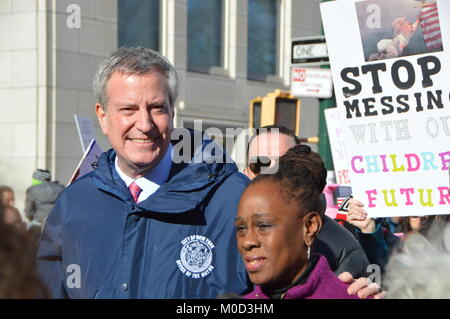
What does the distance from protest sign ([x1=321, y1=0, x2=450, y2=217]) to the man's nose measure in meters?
2.12

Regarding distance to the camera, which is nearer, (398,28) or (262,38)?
(398,28)

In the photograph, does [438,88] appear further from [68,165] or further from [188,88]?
[188,88]

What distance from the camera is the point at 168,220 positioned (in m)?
3.14

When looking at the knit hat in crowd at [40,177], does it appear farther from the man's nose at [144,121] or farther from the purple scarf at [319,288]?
the purple scarf at [319,288]

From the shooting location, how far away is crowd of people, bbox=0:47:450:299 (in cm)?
287

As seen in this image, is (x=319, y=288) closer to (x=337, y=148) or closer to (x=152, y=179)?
(x=152, y=179)

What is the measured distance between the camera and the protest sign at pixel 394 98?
16.3 feet

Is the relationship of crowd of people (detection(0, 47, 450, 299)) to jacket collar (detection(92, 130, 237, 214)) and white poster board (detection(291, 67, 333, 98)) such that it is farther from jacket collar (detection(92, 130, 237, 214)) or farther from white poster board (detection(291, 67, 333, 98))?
white poster board (detection(291, 67, 333, 98))

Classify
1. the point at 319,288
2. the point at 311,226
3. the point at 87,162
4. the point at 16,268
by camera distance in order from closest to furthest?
the point at 16,268
the point at 319,288
the point at 311,226
the point at 87,162

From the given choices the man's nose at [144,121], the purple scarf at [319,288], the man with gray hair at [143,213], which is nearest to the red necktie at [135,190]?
the man with gray hair at [143,213]

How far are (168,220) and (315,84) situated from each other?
6.65m

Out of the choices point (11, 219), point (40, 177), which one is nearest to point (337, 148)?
point (40, 177)
